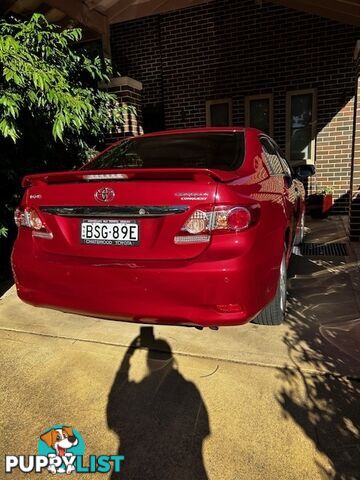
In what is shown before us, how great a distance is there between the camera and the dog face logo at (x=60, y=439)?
1.97 meters

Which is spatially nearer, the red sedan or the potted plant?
the red sedan

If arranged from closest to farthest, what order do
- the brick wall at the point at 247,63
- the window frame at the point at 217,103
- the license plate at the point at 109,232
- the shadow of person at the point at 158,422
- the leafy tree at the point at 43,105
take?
the shadow of person at the point at 158,422
the license plate at the point at 109,232
the leafy tree at the point at 43,105
the brick wall at the point at 247,63
the window frame at the point at 217,103

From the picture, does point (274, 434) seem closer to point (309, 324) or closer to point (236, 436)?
point (236, 436)

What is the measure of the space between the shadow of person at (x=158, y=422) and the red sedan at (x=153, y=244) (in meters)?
0.46

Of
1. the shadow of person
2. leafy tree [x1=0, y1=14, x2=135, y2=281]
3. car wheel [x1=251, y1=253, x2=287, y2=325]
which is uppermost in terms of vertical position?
leafy tree [x1=0, y1=14, x2=135, y2=281]

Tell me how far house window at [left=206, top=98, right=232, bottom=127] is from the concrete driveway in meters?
5.77

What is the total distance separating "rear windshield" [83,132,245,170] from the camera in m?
2.95

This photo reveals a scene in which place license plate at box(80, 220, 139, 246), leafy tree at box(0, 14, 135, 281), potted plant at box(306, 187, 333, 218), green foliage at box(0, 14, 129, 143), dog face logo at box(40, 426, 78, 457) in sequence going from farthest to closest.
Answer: potted plant at box(306, 187, 333, 218) → leafy tree at box(0, 14, 135, 281) → green foliage at box(0, 14, 129, 143) → license plate at box(80, 220, 139, 246) → dog face logo at box(40, 426, 78, 457)

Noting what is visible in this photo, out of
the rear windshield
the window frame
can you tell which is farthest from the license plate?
the window frame

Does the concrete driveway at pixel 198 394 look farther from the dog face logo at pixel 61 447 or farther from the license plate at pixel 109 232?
the license plate at pixel 109 232

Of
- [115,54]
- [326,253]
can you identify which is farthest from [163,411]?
[115,54]

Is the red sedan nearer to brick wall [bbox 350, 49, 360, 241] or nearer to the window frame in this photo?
brick wall [bbox 350, 49, 360, 241]

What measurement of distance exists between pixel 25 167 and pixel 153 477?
400 cm

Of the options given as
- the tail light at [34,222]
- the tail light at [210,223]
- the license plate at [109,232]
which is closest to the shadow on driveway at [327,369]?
the tail light at [210,223]
